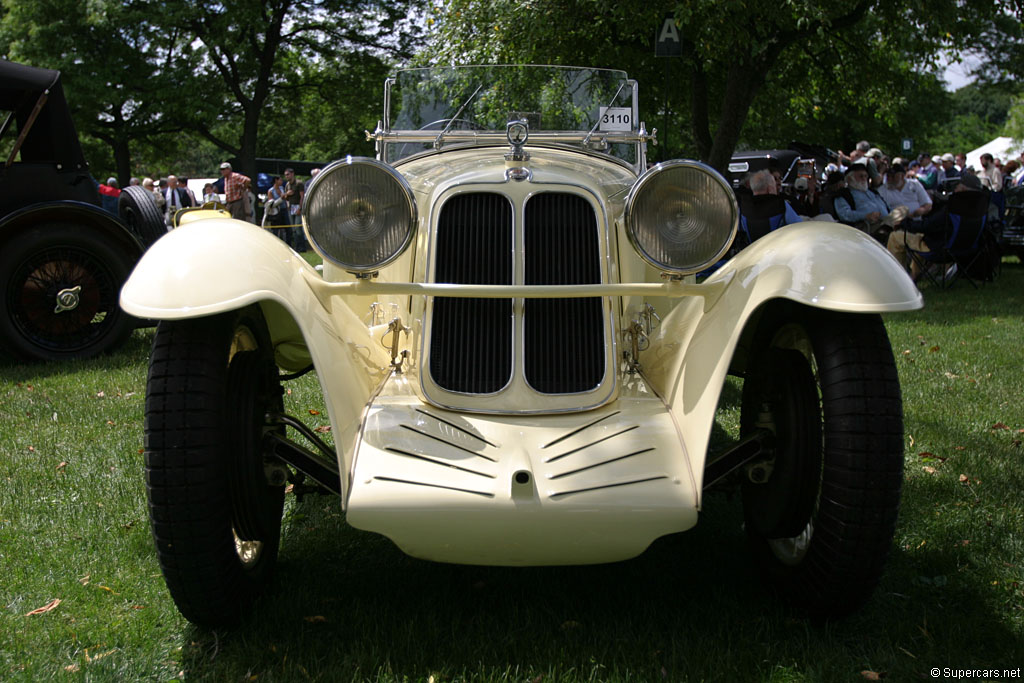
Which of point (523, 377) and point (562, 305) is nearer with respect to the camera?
point (523, 377)

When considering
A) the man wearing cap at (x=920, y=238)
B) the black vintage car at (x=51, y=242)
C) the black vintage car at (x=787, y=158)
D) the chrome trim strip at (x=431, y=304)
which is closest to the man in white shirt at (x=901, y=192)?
the man wearing cap at (x=920, y=238)

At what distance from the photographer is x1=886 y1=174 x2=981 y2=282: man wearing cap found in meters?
9.52

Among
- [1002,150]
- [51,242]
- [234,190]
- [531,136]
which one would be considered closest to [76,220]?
[51,242]

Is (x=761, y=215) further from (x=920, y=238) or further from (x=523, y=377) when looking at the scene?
(x=523, y=377)

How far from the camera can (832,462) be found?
2230 mm

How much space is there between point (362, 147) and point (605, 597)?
30.0 metres

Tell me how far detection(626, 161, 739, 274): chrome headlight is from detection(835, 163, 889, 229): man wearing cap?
7.81 metres

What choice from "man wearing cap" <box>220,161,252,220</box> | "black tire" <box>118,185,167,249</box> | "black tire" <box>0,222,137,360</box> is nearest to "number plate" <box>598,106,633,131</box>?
"black tire" <box>0,222,137,360</box>

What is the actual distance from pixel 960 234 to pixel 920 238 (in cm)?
48

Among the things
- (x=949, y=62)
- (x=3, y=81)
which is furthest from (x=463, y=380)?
(x=949, y=62)

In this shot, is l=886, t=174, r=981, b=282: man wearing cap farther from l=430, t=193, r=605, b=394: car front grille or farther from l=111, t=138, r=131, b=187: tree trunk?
l=111, t=138, r=131, b=187: tree trunk

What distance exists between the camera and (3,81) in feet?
20.7

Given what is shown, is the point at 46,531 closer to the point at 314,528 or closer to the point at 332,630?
the point at 314,528

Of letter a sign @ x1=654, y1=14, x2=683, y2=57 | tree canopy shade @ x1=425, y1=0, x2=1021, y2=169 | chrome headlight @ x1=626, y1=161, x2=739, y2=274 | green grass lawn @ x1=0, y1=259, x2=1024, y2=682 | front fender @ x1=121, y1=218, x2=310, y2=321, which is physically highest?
tree canopy shade @ x1=425, y1=0, x2=1021, y2=169
